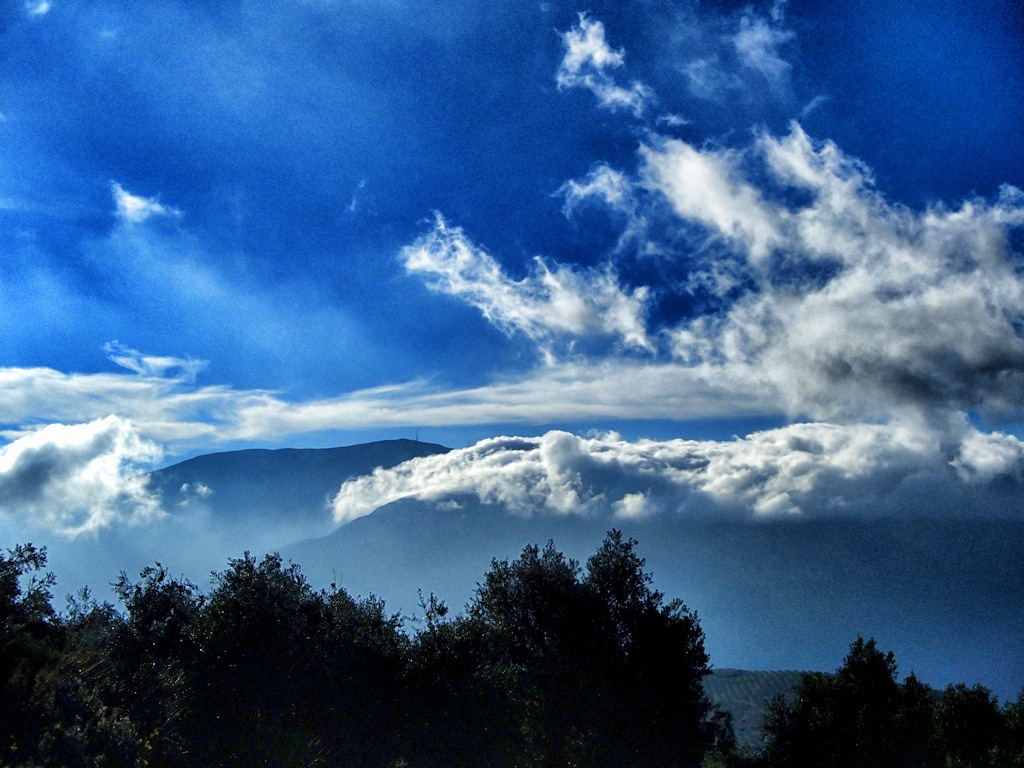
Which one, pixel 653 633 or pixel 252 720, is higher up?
pixel 653 633

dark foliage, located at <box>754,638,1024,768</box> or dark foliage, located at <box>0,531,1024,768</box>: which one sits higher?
dark foliage, located at <box>0,531,1024,768</box>

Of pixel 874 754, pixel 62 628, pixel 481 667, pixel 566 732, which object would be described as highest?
pixel 62 628

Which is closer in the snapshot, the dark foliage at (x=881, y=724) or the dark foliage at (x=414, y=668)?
the dark foliage at (x=414, y=668)

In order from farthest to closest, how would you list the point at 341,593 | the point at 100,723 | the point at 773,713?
the point at 773,713, the point at 341,593, the point at 100,723

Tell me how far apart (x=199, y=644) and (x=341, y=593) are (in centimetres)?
758

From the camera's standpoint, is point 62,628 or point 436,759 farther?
point 436,759

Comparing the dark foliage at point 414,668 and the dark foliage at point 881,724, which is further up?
the dark foliage at point 414,668

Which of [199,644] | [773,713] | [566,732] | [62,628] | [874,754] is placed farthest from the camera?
[773,713]

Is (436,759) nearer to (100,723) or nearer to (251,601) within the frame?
(251,601)

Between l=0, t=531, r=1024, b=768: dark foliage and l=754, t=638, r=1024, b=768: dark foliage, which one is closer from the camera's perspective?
l=0, t=531, r=1024, b=768: dark foliage

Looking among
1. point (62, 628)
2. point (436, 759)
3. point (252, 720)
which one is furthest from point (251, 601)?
point (436, 759)

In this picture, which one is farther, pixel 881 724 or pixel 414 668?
pixel 881 724

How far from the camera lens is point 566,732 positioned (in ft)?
105

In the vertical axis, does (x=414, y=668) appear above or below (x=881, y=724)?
above
